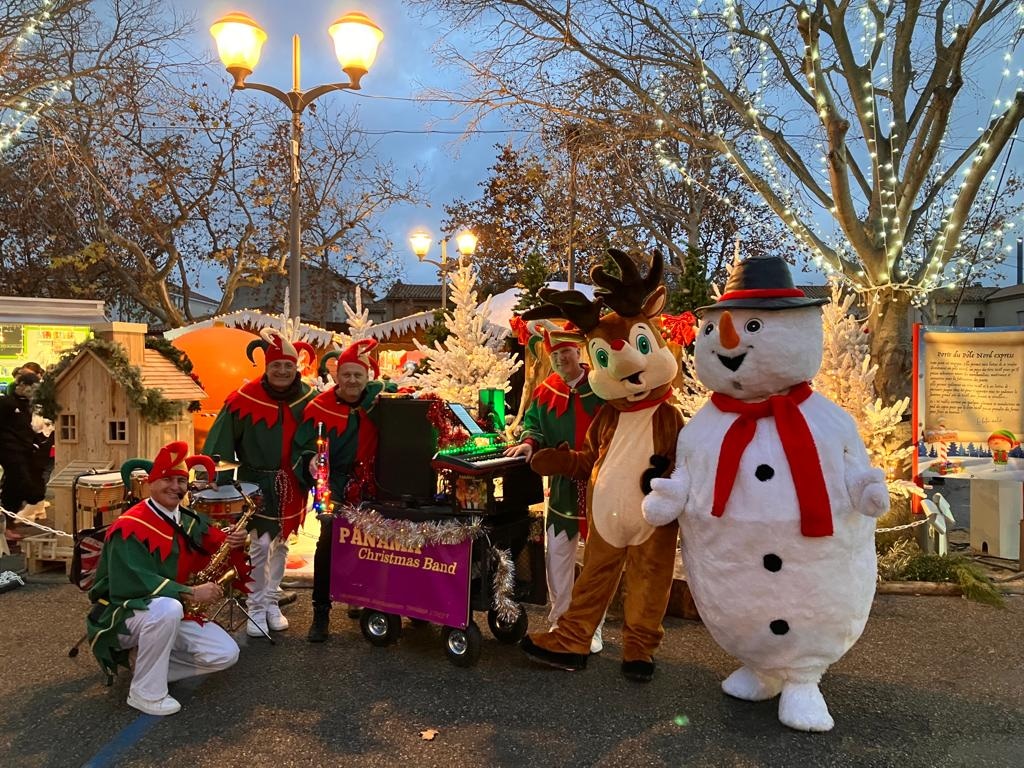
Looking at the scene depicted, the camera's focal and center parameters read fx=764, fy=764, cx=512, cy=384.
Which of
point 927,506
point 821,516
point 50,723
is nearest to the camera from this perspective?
point 821,516

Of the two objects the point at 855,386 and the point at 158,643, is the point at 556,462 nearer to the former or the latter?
the point at 158,643

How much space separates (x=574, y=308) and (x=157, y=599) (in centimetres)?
235

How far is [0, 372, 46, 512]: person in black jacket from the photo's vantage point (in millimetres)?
7191

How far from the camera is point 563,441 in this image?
4184 mm

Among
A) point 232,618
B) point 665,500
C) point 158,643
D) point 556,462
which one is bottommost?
point 232,618

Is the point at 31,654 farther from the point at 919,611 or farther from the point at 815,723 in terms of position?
the point at 919,611

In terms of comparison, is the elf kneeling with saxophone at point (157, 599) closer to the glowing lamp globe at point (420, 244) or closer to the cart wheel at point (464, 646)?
the cart wheel at point (464, 646)

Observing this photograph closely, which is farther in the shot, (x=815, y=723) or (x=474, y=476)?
(x=474, y=476)

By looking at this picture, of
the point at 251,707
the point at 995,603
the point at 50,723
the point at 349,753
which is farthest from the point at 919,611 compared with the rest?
Answer: the point at 50,723

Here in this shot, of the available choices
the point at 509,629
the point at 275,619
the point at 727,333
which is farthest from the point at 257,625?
the point at 727,333

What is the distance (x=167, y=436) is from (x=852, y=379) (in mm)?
5158

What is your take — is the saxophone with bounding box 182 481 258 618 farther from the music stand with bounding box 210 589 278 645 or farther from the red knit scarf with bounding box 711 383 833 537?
the red knit scarf with bounding box 711 383 833 537

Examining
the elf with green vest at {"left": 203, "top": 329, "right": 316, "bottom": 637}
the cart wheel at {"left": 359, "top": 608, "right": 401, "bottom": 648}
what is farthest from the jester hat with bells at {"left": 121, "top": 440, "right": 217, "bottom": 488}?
the cart wheel at {"left": 359, "top": 608, "right": 401, "bottom": 648}

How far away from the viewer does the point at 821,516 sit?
3068mm
